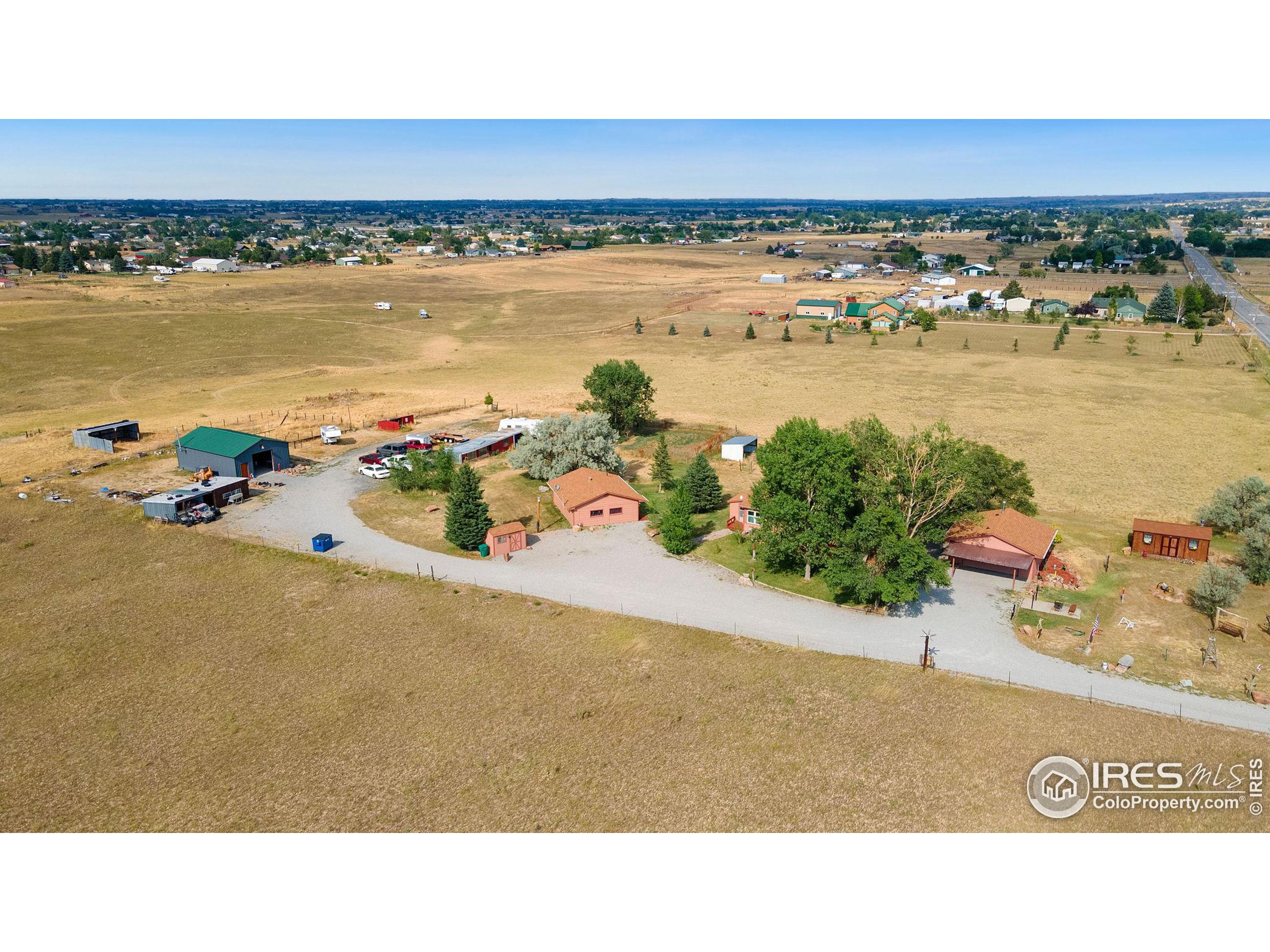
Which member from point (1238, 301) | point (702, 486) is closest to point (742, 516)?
point (702, 486)

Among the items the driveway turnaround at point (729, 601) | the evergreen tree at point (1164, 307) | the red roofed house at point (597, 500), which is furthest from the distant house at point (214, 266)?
the evergreen tree at point (1164, 307)

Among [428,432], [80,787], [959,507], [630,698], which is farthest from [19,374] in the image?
[959,507]

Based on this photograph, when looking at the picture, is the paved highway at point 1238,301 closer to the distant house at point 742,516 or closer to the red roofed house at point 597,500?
the distant house at point 742,516

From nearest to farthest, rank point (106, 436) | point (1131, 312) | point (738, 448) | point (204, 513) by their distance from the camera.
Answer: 1. point (204, 513)
2. point (738, 448)
3. point (106, 436)
4. point (1131, 312)

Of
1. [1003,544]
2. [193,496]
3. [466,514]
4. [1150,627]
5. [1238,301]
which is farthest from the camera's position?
[1238,301]

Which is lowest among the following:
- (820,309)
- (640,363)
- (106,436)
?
(106,436)

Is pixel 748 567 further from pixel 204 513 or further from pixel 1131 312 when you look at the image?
pixel 1131 312
